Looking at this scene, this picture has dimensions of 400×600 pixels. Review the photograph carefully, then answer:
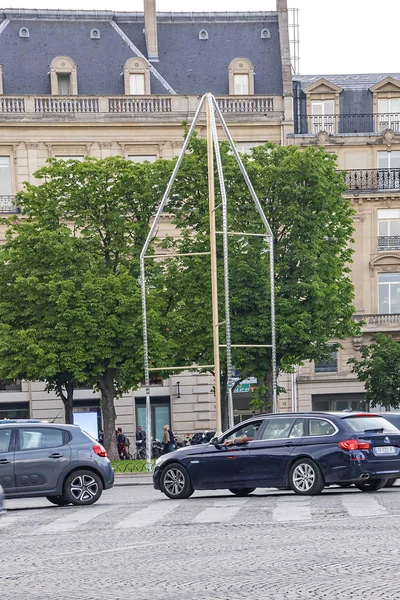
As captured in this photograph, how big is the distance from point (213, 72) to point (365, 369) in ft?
48.7

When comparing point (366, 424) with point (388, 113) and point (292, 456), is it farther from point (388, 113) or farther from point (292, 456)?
point (388, 113)

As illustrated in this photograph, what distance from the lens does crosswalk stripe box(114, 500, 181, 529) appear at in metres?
19.2

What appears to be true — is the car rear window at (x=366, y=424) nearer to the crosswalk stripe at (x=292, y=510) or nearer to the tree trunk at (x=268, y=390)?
the crosswalk stripe at (x=292, y=510)

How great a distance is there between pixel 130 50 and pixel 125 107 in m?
4.24

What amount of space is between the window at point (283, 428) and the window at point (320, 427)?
0.16 metres

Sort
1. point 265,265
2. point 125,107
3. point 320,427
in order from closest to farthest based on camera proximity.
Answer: point 320,427
point 265,265
point 125,107

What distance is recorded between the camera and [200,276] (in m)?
47.0

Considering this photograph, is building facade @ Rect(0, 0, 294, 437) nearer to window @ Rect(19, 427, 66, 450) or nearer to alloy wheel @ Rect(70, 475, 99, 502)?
alloy wheel @ Rect(70, 475, 99, 502)

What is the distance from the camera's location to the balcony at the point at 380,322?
61094 millimetres

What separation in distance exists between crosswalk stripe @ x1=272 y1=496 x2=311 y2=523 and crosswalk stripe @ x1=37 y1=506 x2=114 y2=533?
109 inches

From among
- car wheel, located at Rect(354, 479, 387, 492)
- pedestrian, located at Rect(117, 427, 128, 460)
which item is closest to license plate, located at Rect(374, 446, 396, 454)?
car wheel, located at Rect(354, 479, 387, 492)

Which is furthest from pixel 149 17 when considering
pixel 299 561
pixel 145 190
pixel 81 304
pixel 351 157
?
pixel 299 561

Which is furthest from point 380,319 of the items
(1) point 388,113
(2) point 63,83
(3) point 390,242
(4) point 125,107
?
(2) point 63,83

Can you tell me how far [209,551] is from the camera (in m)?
14.7
